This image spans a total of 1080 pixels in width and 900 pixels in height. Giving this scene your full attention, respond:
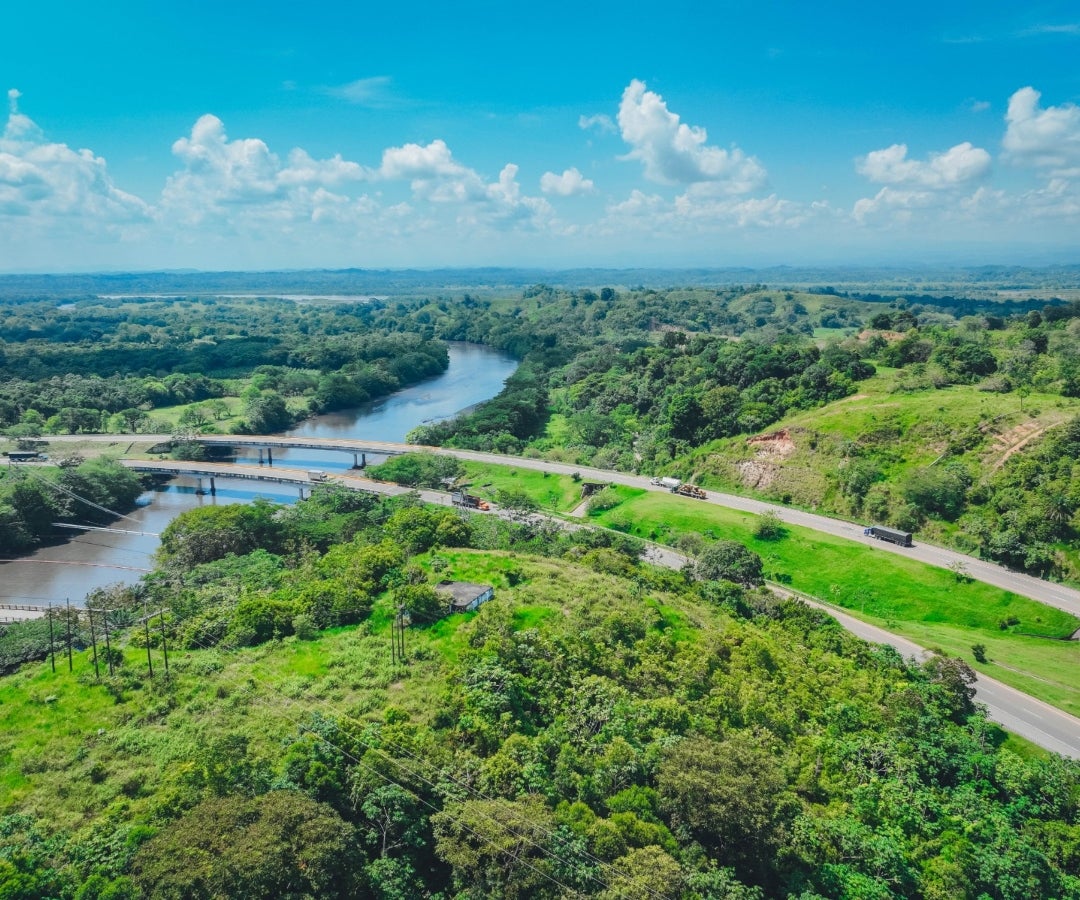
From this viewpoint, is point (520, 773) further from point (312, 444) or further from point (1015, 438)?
point (312, 444)

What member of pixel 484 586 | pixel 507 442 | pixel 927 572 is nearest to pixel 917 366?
pixel 927 572

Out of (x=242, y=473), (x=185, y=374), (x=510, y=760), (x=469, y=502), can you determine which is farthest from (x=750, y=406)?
(x=185, y=374)

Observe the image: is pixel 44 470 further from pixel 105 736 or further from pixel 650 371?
pixel 650 371

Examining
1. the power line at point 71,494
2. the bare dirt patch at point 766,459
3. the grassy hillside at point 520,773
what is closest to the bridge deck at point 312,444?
the power line at point 71,494

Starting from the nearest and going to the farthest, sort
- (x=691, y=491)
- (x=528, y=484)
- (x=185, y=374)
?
(x=691, y=491), (x=528, y=484), (x=185, y=374)

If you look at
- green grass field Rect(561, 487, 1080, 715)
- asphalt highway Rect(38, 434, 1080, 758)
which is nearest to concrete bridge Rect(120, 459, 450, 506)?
asphalt highway Rect(38, 434, 1080, 758)

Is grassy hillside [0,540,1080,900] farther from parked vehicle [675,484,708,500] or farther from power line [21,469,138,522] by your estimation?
power line [21,469,138,522]
